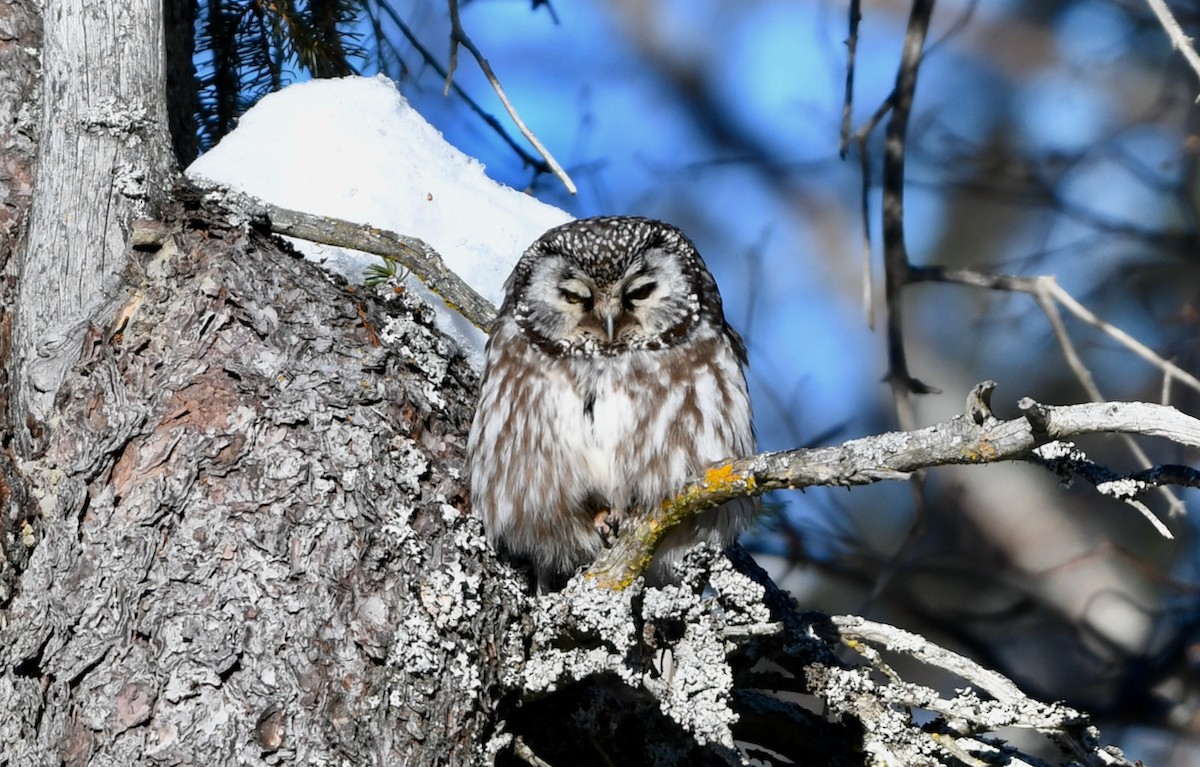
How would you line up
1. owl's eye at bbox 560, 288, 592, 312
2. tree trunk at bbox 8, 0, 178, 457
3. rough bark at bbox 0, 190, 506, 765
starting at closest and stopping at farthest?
rough bark at bbox 0, 190, 506, 765 → tree trunk at bbox 8, 0, 178, 457 → owl's eye at bbox 560, 288, 592, 312

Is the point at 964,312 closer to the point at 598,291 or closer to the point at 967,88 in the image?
the point at 967,88

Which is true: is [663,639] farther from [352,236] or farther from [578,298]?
[352,236]

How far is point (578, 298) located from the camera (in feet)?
9.10

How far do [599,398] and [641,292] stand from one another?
11.0 inches

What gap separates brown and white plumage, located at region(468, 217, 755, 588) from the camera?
2.58 m

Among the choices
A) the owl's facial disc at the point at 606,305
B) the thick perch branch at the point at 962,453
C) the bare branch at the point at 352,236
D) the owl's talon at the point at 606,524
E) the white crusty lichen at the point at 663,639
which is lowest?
the white crusty lichen at the point at 663,639

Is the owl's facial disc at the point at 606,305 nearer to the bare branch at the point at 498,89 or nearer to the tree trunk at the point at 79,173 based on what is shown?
the bare branch at the point at 498,89

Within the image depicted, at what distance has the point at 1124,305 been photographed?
596cm

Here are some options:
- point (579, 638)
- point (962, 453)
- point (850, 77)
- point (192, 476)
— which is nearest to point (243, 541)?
point (192, 476)

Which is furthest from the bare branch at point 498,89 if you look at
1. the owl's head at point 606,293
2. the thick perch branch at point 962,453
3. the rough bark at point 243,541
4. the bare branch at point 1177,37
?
the bare branch at point 1177,37

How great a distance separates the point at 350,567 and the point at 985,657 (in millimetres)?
4114

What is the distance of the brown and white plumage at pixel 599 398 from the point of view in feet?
8.47

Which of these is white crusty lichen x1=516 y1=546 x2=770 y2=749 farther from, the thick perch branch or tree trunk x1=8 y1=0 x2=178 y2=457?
tree trunk x1=8 y1=0 x2=178 y2=457

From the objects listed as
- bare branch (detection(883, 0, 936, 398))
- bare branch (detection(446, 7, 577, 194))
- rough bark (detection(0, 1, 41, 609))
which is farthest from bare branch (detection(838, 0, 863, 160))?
rough bark (detection(0, 1, 41, 609))
